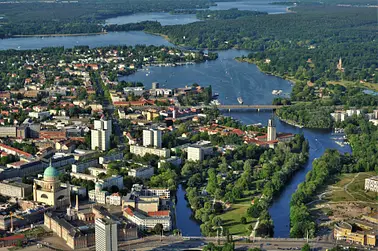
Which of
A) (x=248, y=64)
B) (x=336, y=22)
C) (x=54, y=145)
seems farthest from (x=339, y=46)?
(x=54, y=145)

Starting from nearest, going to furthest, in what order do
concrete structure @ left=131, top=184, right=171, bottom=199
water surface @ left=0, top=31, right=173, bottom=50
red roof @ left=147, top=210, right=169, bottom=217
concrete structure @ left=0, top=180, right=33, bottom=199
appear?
red roof @ left=147, top=210, right=169, bottom=217 → concrete structure @ left=0, top=180, right=33, bottom=199 → concrete structure @ left=131, top=184, right=171, bottom=199 → water surface @ left=0, top=31, right=173, bottom=50

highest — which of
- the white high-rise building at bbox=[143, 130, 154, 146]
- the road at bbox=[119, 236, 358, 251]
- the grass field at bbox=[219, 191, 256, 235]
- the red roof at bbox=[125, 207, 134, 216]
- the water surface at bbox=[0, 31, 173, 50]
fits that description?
the white high-rise building at bbox=[143, 130, 154, 146]

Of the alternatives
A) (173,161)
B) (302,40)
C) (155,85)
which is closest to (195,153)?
(173,161)

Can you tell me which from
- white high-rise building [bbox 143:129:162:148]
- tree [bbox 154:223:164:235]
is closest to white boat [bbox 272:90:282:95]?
white high-rise building [bbox 143:129:162:148]

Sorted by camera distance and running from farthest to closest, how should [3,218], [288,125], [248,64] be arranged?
[248,64] → [288,125] → [3,218]

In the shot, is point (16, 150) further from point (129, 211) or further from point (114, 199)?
point (129, 211)

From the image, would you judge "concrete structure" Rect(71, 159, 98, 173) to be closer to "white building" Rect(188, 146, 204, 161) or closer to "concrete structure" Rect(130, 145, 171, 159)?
"concrete structure" Rect(130, 145, 171, 159)

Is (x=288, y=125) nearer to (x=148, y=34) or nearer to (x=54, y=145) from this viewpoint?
(x=54, y=145)
